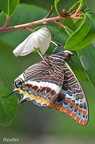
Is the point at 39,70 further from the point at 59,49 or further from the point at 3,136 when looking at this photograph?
the point at 3,136

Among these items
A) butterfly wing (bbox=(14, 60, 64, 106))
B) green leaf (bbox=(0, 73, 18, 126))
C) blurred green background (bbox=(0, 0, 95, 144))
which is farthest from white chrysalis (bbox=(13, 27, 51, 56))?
blurred green background (bbox=(0, 0, 95, 144))

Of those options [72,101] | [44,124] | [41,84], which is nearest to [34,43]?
[41,84]

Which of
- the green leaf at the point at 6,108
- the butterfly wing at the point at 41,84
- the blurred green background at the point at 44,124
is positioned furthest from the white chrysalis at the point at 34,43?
the blurred green background at the point at 44,124

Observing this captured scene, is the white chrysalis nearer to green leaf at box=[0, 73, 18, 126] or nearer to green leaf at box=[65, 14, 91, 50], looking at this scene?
green leaf at box=[65, 14, 91, 50]

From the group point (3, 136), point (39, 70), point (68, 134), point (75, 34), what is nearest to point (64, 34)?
point (39, 70)

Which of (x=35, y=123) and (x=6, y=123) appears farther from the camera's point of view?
(x=35, y=123)

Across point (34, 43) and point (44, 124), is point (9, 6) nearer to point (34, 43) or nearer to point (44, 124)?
point (34, 43)
